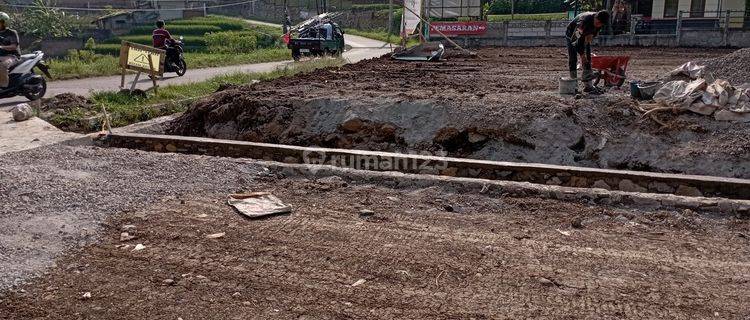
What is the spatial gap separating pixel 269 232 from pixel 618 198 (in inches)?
124

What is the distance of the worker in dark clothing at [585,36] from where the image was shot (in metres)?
9.85

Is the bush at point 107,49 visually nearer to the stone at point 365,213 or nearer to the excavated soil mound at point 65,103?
the excavated soil mound at point 65,103

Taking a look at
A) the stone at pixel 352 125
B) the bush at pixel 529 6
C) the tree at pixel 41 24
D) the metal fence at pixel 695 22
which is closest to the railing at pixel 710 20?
the metal fence at pixel 695 22

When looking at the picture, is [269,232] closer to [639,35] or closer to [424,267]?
[424,267]

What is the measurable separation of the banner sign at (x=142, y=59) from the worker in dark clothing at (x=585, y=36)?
7.88 m

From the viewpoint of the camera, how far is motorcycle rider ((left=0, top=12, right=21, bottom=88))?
34.4 ft

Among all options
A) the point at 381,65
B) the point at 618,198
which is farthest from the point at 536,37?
the point at 618,198

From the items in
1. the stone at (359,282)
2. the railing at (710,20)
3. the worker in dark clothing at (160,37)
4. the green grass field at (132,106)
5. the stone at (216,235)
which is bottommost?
the stone at (359,282)

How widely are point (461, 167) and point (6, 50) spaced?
9050 millimetres

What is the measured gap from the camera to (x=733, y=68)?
10188 millimetres

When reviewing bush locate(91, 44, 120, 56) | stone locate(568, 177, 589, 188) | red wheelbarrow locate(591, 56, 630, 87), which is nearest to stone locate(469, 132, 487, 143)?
stone locate(568, 177, 589, 188)

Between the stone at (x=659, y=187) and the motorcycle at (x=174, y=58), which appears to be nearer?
the stone at (x=659, y=187)

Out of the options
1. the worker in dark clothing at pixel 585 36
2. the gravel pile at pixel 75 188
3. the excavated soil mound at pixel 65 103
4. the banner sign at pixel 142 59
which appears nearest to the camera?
the gravel pile at pixel 75 188

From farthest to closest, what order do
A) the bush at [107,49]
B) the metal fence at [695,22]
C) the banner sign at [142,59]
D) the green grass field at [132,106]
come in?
the bush at [107,49] → the metal fence at [695,22] → the banner sign at [142,59] → the green grass field at [132,106]
